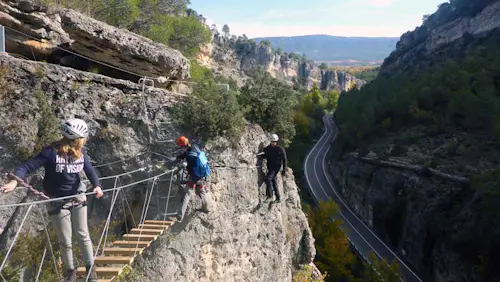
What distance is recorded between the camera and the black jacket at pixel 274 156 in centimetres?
1173

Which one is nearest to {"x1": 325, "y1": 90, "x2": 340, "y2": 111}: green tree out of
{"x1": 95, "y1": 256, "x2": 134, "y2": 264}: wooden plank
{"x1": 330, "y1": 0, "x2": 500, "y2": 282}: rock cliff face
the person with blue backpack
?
{"x1": 330, "y1": 0, "x2": 500, "y2": 282}: rock cliff face

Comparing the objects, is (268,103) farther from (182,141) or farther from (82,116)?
(82,116)

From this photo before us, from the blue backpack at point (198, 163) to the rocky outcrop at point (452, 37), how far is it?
2940 inches

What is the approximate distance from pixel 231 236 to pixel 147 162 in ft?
9.74

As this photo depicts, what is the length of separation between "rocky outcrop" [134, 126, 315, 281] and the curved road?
87.9ft

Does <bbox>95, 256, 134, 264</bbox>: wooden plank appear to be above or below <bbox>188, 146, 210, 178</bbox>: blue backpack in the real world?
below

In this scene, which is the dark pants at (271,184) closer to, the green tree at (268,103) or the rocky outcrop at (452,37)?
the green tree at (268,103)

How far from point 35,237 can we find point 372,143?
2134 inches

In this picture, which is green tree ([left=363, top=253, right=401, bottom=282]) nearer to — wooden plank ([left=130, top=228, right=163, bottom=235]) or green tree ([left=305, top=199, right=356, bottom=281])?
green tree ([left=305, top=199, right=356, bottom=281])

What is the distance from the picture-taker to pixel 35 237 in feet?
27.5

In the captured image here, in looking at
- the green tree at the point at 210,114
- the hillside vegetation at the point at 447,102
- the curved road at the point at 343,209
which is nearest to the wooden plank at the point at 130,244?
the green tree at the point at 210,114

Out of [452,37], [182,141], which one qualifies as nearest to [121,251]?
[182,141]

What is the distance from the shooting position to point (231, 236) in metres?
10.9

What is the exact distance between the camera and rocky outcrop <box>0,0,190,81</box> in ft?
35.2
